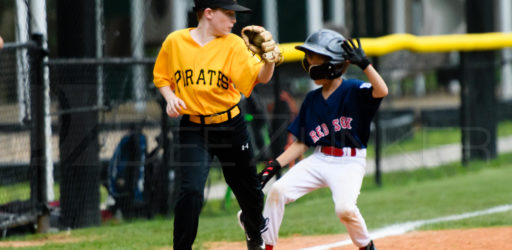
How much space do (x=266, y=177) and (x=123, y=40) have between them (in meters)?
11.8

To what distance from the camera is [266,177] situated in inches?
203

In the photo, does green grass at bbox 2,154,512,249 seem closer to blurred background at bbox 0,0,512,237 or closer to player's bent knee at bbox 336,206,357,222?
blurred background at bbox 0,0,512,237

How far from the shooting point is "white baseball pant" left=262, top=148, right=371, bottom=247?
4.98 m

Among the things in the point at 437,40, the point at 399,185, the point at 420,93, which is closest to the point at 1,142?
the point at 399,185

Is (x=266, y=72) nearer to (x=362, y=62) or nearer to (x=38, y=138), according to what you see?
(x=362, y=62)

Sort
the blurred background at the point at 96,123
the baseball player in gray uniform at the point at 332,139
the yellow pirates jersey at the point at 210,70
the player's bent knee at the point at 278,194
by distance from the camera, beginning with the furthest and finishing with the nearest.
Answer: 1. the blurred background at the point at 96,123
2. the player's bent knee at the point at 278,194
3. the baseball player in gray uniform at the point at 332,139
4. the yellow pirates jersey at the point at 210,70

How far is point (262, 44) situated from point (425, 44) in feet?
20.6

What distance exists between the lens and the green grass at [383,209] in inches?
264

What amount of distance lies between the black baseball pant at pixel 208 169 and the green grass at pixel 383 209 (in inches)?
43.5

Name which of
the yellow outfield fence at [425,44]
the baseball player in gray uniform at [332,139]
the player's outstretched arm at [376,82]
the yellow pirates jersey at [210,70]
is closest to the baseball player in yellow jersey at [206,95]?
the yellow pirates jersey at [210,70]

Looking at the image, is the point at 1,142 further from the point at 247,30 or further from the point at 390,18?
the point at 390,18

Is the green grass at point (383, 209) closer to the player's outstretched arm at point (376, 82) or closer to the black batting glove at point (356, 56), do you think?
the player's outstretched arm at point (376, 82)

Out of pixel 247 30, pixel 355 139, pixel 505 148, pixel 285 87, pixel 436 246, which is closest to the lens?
pixel 247 30

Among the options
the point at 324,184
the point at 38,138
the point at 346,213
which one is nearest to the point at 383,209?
the point at 324,184
